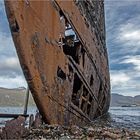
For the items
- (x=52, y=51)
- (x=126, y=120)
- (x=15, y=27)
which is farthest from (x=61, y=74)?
(x=126, y=120)

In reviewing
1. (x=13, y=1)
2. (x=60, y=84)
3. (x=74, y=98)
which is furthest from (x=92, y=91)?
(x=13, y=1)

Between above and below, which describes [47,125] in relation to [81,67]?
below

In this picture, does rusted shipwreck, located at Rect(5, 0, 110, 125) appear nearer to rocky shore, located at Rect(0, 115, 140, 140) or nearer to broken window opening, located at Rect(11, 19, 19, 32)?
broken window opening, located at Rect(11, 19, 19, 32)

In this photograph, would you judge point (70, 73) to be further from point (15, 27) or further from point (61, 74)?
point (15, 27)

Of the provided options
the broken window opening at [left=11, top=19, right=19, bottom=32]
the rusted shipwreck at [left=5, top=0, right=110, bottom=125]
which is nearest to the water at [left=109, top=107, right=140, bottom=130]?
the rusted shipwreck at [left=5, top=0, right=110, bottom=125]

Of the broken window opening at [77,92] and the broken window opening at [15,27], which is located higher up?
the broken window opening at [15,27]

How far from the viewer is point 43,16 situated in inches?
278

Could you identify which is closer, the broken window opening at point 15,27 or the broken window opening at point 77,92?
the broken window opening at point 15,27

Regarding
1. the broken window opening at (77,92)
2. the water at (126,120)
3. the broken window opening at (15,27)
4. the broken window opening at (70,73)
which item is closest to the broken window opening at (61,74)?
the broken window opening at (70,73)

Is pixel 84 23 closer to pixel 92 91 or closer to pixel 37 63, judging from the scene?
pixel 92 91

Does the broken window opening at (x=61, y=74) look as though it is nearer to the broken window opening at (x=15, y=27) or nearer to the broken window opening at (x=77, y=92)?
the broken window opening at (x=77, y=92)

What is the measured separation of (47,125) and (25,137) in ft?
3.75

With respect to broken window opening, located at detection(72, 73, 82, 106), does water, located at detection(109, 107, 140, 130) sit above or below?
below

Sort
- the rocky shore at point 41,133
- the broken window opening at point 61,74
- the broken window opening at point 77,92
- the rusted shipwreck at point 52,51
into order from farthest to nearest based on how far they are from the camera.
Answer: the broken window opening at point 77,92, the broken window opening at point 61,74, the rusted shipwreck at point 52,51, the rocky shore at point 41,133
